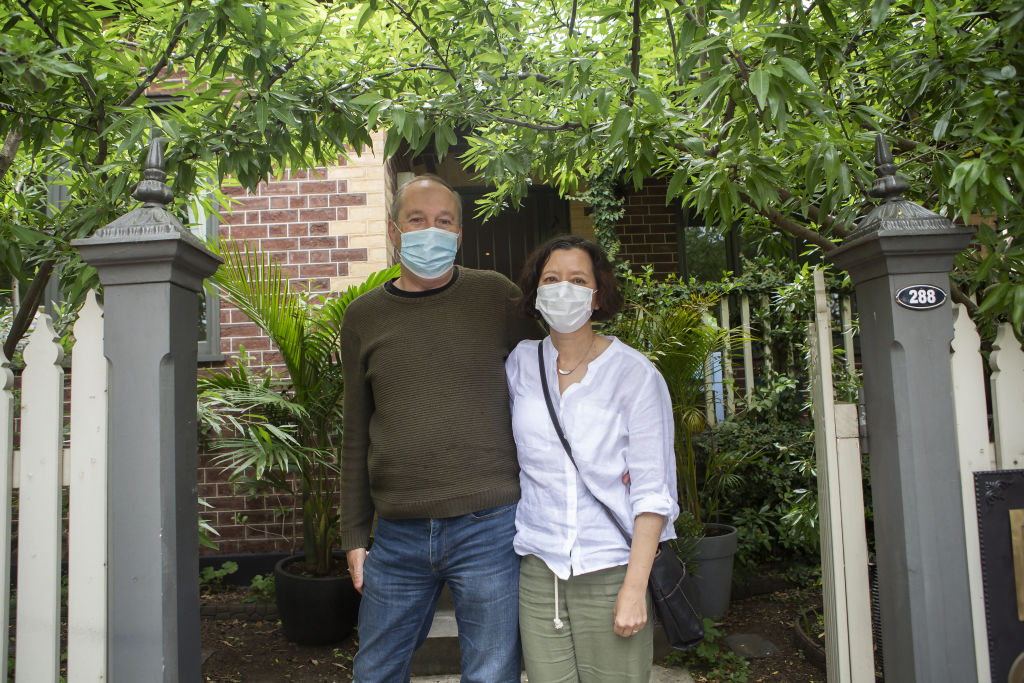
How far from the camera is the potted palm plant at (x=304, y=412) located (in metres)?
4.12

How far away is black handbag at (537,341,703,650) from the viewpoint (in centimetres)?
191

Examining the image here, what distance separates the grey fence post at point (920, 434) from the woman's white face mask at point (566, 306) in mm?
859

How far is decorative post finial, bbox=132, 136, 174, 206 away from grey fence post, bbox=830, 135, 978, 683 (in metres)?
2.12

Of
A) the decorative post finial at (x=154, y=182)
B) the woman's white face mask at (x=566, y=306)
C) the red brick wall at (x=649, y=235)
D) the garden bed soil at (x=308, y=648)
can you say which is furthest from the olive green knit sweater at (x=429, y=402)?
the red brick wall at (x=649, y=235)

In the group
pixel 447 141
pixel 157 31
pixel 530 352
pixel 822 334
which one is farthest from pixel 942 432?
pixel 157 31

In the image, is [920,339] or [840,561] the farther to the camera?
[840,561]

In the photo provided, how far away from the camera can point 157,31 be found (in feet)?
8.16

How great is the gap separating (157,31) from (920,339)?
2745mm

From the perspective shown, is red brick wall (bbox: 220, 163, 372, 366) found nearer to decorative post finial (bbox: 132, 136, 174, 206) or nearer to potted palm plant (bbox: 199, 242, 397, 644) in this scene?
potted palm plant (bbox: 199, 242, 397, 644)

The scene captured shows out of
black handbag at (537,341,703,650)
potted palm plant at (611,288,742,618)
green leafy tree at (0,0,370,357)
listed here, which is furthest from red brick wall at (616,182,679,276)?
black handbag at (537,341,703,650)

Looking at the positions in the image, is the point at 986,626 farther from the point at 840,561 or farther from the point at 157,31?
the point at 157,31

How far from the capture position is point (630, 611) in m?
1.83

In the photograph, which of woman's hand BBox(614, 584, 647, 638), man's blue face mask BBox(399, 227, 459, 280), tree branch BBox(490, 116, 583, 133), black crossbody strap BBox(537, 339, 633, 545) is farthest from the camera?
tree branch BBox(490, 116, 583, 133)

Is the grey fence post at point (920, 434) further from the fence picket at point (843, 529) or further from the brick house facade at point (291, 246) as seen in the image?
the brick house facade at point (291, 246)
